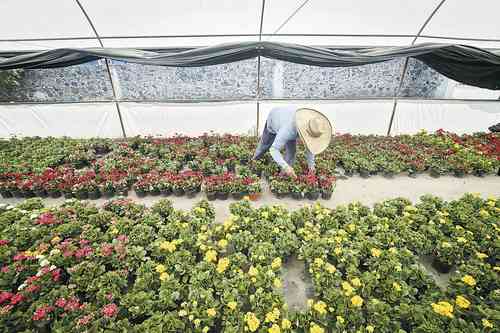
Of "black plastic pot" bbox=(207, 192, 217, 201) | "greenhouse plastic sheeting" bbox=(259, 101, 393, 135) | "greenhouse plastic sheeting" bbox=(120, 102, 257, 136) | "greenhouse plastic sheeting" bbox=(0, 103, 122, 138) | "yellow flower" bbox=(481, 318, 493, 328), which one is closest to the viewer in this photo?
"yellow flower" bbox=(481, 318, 493, 328)

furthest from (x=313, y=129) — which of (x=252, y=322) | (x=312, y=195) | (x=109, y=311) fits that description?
(x=109, y=311)

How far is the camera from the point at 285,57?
5.38 m

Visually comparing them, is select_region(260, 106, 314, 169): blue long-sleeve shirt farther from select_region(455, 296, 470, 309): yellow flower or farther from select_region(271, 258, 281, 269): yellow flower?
select_region(455, 296, 470, 309): yellow flower

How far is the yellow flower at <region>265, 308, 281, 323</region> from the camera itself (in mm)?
2041

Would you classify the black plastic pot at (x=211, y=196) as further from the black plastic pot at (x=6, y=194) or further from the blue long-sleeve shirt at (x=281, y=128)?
the black plastic pot at (x=6, y=194)

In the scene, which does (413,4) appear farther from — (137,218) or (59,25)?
(59,25)

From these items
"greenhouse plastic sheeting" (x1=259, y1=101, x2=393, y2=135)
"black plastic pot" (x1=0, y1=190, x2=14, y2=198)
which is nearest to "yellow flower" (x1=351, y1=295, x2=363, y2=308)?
"greenhouse plastic sheeting" (x1=259, y1=101, x2=393, y2=135)

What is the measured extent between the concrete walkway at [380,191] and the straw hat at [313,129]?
114 centimetres

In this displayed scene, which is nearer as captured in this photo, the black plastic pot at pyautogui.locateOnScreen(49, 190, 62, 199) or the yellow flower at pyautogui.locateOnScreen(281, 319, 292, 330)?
the yellow flower at pyautogui.locateOnScreen(281, 319, 292, 330)

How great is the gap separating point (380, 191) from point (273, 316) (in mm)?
3579

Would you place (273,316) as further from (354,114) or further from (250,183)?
(354,114)

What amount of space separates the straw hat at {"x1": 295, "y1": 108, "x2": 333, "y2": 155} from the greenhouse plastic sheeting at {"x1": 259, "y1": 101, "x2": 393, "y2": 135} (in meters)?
2.91

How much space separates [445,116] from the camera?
22.2 feet

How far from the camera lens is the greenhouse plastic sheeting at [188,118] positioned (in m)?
6.47
